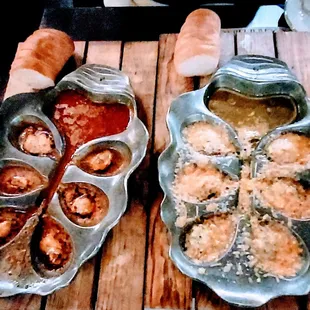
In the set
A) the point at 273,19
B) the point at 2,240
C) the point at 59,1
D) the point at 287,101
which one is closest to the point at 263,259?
the point at 287,101

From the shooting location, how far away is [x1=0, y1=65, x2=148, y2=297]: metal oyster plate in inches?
64.9

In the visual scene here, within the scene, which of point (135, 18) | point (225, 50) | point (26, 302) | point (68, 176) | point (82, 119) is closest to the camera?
point (26, 302)

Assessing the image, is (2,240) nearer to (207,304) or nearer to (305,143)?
(207,304)

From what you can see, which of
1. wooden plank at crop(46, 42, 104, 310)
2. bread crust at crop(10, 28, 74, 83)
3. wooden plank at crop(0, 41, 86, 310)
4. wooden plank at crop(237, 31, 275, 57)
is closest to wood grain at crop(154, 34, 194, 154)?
wooden plank at crop(237, 31, 275, 57)

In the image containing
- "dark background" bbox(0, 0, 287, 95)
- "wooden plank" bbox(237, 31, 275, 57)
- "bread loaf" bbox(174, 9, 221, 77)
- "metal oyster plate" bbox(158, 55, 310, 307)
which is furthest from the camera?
"dark background" bbox(0, 0, 287, 95)

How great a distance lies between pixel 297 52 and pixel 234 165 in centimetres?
65

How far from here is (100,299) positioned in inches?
65.7

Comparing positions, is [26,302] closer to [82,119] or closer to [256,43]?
[82,119]

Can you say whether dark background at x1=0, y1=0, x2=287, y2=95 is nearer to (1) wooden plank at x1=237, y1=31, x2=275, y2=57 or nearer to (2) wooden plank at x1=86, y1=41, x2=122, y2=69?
(2) wooden plank at x1=86, y1=41, x2=122, y2=69

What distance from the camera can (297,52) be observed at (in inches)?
85.0

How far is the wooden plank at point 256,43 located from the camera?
2174 millimetres

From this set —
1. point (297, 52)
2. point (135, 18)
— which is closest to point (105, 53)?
point (135, 18)

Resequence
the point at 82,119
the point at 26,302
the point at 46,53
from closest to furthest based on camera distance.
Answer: the point at 26,302 < the point at 82,119 < the point at 46,53

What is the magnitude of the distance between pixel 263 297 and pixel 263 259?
117mm
